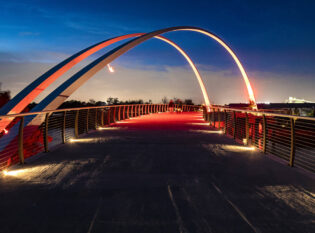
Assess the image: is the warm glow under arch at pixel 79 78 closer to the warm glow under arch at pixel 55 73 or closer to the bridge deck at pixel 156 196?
the warm glow under arch at pixel 55 73

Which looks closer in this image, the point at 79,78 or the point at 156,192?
the point at 156,192

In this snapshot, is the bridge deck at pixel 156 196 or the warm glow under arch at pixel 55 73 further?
the warm glow under arch at pixel 55 73

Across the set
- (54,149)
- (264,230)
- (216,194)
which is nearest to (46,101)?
(54,149)

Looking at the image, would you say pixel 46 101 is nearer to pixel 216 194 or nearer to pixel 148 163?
pixel 148 163

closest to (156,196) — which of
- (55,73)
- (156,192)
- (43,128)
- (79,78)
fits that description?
(156,192)

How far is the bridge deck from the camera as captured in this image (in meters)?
2.83

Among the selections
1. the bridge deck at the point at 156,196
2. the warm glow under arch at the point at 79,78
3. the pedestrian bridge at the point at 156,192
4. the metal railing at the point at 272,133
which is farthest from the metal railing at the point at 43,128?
the metal railing at the point at 272,133

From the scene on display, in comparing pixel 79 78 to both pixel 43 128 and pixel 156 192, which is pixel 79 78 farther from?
pixel 156 192

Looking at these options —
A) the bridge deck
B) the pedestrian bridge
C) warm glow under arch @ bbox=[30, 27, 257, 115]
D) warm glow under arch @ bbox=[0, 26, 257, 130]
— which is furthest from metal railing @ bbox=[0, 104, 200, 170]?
warm glow under arch @ bbox=[0, 26, 257, 130]

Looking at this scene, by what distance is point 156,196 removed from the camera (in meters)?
3.63

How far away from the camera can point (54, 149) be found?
7523mm

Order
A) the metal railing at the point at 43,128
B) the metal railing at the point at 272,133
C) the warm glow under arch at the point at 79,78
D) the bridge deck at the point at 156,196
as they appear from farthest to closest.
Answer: the warm glow under arch at the point at 79,78, the metal railing at the point at 43,128, the metal railing at the point at 272,133, the bridge deck at the point at 156,196

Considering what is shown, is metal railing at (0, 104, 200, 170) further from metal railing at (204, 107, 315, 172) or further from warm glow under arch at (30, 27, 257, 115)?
metal railing at (204, 107, 315, 172)

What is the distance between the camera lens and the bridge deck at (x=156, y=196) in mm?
2832
